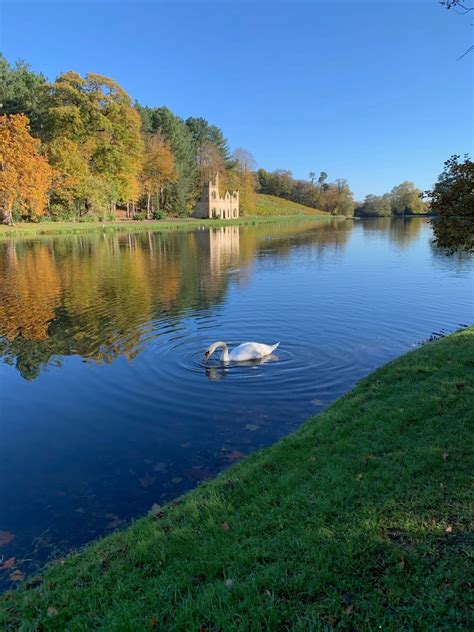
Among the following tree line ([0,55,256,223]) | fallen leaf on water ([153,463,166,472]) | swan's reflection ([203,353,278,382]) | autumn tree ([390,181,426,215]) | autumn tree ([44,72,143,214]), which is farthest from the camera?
autumn tree ([390,181,426,215])

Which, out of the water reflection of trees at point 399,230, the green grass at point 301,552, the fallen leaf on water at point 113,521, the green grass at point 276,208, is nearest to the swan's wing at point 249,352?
the green grass at point 301,552

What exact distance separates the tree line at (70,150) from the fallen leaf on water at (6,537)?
180 feet

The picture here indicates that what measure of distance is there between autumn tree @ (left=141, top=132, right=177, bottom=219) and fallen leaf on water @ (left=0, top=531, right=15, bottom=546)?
8409cm

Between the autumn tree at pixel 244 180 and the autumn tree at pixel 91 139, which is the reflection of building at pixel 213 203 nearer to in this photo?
the autumn tree at pixel 244 180

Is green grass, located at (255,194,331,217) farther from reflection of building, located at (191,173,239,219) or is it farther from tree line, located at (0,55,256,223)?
tree line, located at (0,55,256,223)

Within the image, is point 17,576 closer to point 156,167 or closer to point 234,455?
point 234,455

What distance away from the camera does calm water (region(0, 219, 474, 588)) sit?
6.92 metres

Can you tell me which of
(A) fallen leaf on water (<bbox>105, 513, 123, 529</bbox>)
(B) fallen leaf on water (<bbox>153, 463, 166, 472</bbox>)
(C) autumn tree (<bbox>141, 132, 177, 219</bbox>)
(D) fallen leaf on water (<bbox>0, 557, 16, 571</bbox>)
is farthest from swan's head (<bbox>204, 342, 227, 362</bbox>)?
(C) autumn tree (<bbox>141, 132, 177, 219</bbox>)

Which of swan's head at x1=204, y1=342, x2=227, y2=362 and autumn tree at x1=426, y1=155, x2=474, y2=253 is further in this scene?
swan's head at x1=204, y1=342, x2=227, y2=362

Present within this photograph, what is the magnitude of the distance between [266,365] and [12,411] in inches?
248

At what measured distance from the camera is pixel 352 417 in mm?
7340

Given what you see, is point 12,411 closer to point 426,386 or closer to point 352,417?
point 352,417

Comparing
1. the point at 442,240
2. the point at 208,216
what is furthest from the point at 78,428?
the point at 208,216

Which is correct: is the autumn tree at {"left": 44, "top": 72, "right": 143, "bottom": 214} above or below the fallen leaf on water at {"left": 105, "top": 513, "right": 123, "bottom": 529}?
above
